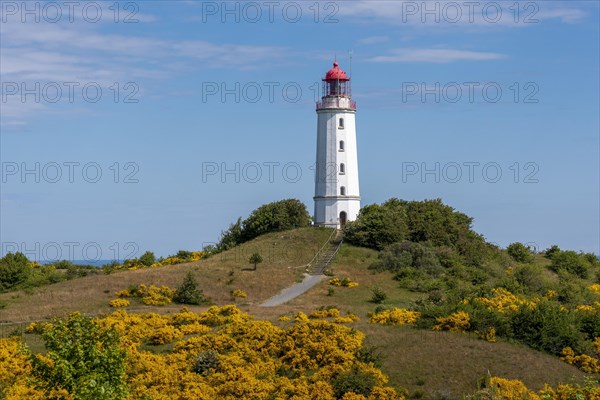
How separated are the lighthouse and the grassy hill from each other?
304cm

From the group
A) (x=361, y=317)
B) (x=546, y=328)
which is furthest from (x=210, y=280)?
(x=546, y=328)

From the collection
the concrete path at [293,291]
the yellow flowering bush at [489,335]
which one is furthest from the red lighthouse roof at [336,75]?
the yellow flowering bush at [489,335]

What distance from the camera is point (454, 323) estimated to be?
2110 inches

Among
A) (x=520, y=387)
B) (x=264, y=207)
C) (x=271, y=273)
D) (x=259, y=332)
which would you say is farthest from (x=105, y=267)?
(x=520, y=387)

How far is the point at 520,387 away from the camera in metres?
43.5

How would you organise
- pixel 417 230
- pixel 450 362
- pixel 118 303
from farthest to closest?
pixel 417 230
pixel 118 303
pixel 450 362

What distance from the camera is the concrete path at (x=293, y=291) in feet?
220

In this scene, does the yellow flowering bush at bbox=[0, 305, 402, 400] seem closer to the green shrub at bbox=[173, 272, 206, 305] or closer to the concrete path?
the green shrub at bbox=[173, 272, 206, 305]

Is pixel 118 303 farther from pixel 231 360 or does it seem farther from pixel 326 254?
pixel 326 254

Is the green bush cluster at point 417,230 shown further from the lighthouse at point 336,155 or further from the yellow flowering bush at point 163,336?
the yellow flowering bush at point 163,336

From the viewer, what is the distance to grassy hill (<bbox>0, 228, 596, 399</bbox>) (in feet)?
152

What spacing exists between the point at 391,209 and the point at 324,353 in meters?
39.8

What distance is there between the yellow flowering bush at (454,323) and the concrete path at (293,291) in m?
15.5

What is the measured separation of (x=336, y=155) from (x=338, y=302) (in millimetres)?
21534
